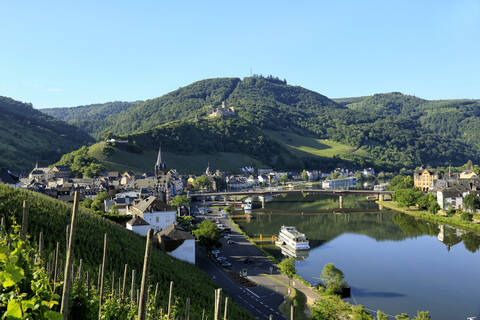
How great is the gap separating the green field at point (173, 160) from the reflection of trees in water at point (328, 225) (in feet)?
210

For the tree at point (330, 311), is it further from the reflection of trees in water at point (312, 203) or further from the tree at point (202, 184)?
the tree at point (202, 184)

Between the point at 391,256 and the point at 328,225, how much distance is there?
62.8 feet

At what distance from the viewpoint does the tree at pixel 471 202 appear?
2459 inches

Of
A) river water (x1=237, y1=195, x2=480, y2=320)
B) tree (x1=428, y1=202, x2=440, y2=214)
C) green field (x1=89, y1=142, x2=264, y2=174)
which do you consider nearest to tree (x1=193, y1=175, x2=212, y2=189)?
green field (x1=89, y1=142, x2=264, y2=174)

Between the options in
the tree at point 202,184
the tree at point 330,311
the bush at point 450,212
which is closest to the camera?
the tree at point 330,311

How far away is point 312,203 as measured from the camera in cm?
9325

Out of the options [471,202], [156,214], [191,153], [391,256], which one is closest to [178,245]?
[156,214]

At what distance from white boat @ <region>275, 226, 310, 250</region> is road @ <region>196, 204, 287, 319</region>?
4.61m

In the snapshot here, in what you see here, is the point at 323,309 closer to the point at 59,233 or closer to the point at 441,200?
the point at 59,233

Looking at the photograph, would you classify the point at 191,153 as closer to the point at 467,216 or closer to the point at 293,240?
the point at 467,216

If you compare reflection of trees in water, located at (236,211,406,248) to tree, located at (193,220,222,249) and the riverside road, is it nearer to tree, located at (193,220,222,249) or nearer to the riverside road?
the riverside road

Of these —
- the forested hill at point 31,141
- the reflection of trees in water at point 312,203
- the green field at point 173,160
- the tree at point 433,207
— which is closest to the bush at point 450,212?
the tree at point 433,207

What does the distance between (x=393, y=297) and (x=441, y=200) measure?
151ft

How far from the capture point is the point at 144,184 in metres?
81.4
